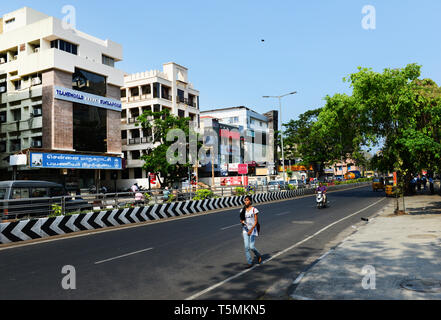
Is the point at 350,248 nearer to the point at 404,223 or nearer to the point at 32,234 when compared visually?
the point at 404,223

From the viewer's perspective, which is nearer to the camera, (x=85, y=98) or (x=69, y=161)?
(x=69, y=161)

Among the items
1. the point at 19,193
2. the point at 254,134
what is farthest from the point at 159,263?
the point at 254,134

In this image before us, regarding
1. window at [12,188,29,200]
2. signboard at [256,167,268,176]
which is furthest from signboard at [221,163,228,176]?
window at [12,188,29,200]

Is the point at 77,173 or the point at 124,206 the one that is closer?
the point at 124,206

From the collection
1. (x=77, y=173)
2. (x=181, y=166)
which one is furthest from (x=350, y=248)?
(x=77, y=173)

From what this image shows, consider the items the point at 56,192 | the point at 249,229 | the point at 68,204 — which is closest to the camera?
the point at 249,229

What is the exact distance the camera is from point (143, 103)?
51219 mm

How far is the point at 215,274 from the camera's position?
7.99 m

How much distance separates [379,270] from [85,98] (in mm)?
37425

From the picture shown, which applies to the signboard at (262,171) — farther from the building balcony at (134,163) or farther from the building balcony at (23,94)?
the building balcony at (23,94)

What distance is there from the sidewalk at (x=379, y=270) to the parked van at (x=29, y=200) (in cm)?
1196

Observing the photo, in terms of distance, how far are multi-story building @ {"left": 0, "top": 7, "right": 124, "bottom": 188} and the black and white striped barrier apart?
17842mm

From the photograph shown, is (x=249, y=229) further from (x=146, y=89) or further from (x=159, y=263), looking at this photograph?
(x=146, y=89)
